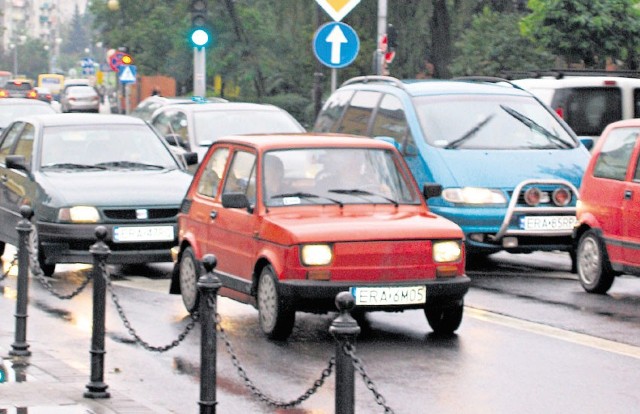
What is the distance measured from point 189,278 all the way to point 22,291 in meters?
2.17

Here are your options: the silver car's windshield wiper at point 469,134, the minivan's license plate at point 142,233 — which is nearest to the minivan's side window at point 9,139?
the minivan's license plate at point 142,233

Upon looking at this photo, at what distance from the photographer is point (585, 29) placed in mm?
31328

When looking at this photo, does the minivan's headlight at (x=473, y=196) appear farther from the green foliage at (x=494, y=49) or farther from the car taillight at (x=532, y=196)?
the green foliage at (x=494, y=49)

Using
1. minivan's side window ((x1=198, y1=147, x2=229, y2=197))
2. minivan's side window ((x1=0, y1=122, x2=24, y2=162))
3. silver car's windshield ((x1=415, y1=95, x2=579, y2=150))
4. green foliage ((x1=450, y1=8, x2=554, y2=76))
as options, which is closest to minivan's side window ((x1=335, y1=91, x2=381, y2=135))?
silver car's windshield ((x1=415, y1=95, x2=579, y2=150))

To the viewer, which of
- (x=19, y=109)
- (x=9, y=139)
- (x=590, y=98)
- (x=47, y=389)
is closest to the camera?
(x=47, y=389)

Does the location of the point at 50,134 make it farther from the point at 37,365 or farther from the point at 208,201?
the point at 37,365

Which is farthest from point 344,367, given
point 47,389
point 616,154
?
point 616,154

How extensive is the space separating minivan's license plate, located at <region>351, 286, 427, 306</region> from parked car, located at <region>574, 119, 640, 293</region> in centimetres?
332

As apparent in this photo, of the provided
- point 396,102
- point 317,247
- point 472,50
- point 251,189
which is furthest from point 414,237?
point 472,50

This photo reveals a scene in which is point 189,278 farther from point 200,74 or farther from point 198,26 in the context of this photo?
point 200,74

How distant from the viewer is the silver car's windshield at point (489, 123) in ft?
54.9

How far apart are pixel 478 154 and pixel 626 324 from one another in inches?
176

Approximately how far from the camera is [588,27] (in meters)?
31.2

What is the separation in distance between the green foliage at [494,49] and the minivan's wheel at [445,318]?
27.1 m
